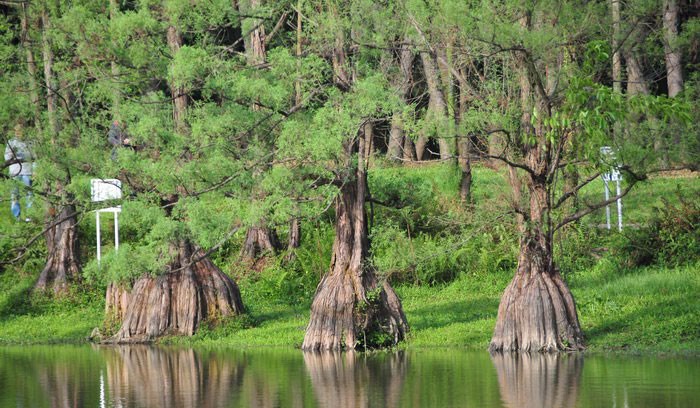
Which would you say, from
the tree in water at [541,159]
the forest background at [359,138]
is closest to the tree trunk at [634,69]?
the forest background at [359,138]

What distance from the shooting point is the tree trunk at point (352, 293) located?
76.0ft

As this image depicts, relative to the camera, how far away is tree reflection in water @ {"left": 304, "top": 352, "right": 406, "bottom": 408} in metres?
17.7

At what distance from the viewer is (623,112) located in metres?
19.0

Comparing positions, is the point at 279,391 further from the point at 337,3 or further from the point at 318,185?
the point at 337,3

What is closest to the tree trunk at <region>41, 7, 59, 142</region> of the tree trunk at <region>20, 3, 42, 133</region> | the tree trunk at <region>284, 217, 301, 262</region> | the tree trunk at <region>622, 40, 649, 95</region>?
the tree trunk at <region>20, 3, 42, 133</region>

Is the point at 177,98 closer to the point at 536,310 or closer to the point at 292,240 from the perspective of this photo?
the point at 292,240

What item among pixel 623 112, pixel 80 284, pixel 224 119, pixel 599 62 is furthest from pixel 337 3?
pixel 80 284

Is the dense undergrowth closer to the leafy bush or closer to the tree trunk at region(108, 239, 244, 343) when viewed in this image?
the leafy bush

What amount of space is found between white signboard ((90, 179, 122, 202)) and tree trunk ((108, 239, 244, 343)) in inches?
64.3

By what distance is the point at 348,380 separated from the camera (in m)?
19.8

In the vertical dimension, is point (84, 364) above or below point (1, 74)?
below

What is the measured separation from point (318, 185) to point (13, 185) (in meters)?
6.26

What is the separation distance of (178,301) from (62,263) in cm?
556

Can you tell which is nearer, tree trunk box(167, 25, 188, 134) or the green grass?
tree trunk box(167, 25, 188, 134)
